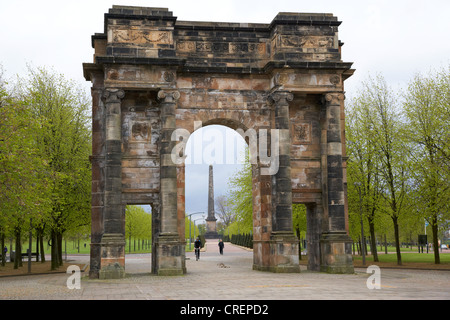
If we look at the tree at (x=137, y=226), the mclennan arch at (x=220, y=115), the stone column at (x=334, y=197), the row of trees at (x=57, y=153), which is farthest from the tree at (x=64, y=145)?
the tree at (x=137, y=226)

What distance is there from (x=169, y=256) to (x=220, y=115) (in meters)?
6.76

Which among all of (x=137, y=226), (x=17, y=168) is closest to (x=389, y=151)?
(x=17, y=168)

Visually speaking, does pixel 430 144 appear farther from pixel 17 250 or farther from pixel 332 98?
pixel 17 250

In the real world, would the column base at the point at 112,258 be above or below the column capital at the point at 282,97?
below

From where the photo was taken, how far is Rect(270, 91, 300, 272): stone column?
21750mm

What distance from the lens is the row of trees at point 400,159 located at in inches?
1137

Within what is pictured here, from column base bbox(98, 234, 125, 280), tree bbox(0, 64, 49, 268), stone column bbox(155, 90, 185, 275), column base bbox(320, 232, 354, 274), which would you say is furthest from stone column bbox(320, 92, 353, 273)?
tree bbox(0, 64, 49, 268)

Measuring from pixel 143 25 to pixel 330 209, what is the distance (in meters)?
11.6

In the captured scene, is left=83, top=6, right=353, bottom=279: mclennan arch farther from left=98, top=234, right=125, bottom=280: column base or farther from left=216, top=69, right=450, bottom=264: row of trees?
left=216, top=69, right=450, bottom=264: row of trees

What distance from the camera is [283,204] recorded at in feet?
72.9

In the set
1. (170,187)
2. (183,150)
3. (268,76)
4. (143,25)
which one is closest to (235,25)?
(268,76)

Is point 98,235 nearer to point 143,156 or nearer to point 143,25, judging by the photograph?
point 143,156

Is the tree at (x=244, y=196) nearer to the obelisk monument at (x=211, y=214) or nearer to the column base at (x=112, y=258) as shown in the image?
the column base at (x=112, y=258)

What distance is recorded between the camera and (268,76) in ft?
77.8
